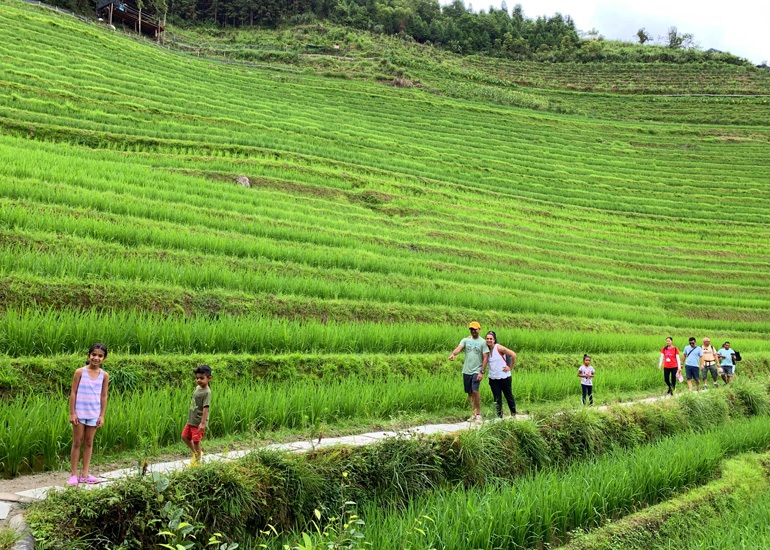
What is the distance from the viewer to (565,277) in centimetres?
1950

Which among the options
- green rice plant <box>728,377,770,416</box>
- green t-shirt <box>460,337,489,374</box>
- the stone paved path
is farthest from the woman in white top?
green rice plant <box>728,377,770,416</box>

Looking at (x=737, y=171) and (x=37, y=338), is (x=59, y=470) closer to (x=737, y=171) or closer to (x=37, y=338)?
(x=37, y=338)

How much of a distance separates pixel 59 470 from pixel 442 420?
4752mm

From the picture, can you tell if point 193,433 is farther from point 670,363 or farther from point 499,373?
point 670,363

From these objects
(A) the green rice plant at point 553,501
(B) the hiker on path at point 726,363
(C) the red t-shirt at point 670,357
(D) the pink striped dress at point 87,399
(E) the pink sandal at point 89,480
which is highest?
(D) the pink striped dress at point 87,399

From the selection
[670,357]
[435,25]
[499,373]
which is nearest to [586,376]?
[499,373]

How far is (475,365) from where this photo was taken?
788 centimetres

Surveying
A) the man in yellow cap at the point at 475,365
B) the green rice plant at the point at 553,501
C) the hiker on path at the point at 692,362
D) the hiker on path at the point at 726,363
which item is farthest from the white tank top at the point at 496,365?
the hiker on path at the point at 726,363

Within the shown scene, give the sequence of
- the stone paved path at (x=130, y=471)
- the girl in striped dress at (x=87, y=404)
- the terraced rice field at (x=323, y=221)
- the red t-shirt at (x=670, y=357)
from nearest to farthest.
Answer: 1. the stone paved path at (x=130, y=471)
2. the girl in striped dress at (x=87, y=404)
3. the terraced rice field at (x=323, y=221)
4. the red t-shirt at (x=670, y=357)

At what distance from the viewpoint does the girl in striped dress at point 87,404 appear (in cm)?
474

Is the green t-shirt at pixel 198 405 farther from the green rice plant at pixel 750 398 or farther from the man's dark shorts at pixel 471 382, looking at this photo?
the green rice plant at pixel 750 398

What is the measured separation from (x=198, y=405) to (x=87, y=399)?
3.17ft

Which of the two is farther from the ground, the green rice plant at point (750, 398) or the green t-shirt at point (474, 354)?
the green t-shirt at point (474, 354)

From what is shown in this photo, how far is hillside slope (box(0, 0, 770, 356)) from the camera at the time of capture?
9656 mm
